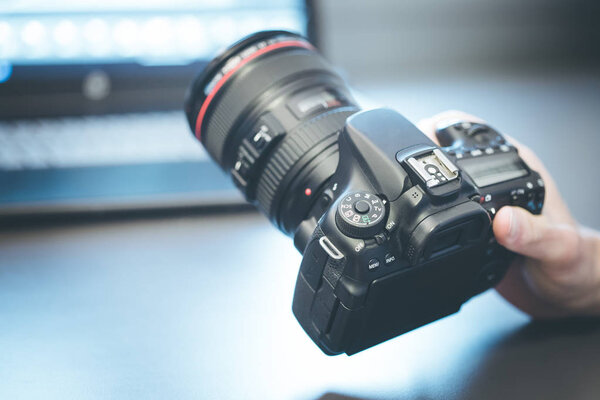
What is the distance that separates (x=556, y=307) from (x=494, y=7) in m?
0.90

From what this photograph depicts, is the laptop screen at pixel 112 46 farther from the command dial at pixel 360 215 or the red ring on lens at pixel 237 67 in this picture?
the command dial at pixel 360 215

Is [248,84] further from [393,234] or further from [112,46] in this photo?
[112,46]

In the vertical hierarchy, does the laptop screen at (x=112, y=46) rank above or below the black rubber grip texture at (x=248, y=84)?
below

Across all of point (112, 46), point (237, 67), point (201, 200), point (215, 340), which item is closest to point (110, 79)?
point (112, 46)

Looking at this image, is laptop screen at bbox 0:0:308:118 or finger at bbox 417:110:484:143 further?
laptop screen at bbox 0:0:308:118

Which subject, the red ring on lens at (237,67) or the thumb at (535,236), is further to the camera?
the red ring on lens at (237,67)

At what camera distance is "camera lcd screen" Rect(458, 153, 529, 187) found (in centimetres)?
54

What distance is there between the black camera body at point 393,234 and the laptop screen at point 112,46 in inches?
23.1

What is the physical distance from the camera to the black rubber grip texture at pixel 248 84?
25.9 inches

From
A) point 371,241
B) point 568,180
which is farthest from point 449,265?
point 568,180

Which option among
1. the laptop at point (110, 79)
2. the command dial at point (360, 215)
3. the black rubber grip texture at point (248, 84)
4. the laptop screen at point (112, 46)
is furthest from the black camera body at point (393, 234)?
the laptop screen at point (112, 46)

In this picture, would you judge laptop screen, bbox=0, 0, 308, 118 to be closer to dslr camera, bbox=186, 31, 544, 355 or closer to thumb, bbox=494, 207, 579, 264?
dslr camera, bbox=186, 31, 544, 355

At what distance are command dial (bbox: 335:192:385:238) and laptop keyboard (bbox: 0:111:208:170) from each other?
529mm

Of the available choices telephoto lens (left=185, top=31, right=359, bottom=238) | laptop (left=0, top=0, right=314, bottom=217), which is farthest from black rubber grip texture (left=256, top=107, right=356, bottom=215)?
laptop (left=0, top=0, right=314, bottom=217)
